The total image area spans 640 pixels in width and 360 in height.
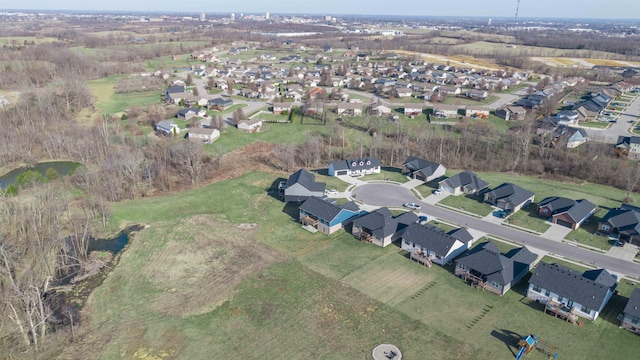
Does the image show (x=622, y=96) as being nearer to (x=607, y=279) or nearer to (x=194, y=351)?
(x=607, y=279)

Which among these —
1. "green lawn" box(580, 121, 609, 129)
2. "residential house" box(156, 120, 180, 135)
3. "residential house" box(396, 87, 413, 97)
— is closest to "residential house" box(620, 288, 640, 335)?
"green lawn" box(580, 121, 609, 129)

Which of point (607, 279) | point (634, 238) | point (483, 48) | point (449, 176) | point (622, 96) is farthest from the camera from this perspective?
point (483, 48)

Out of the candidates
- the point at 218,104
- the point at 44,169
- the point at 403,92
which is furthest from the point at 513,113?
the point at 44,169

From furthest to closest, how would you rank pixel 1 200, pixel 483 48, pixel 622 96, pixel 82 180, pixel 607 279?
pixel 483 48
pixel 622 96
pixel 82 180
pixel 1 200
pixel 607 279

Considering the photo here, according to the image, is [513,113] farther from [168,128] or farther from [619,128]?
[168,128]

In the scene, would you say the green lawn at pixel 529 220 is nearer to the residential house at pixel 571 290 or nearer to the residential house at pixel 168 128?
the residential house at pixel 571 290

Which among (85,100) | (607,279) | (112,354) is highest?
(85,100)

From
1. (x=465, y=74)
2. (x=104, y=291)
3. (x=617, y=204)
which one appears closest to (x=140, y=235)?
(x=104, y=291)
